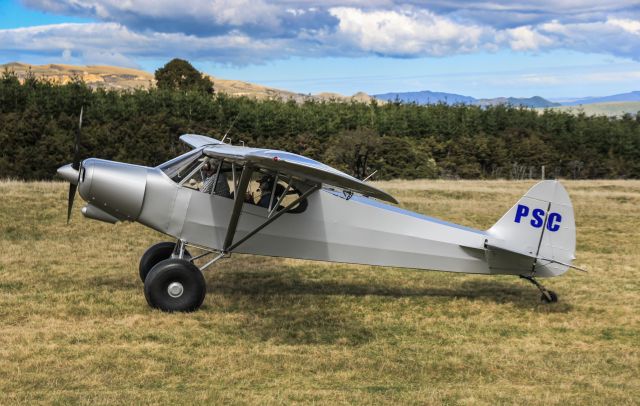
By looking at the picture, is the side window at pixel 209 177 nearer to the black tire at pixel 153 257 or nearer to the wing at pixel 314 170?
the wing at pixel 314 170

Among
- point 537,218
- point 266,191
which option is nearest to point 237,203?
point 266,191

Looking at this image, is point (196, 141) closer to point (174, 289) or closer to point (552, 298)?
point (174, 289)

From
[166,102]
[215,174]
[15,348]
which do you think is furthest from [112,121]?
[15,348]

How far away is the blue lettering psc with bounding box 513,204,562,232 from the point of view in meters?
11.1

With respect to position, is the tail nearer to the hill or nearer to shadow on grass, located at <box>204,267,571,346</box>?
shadow on grass, located at <box>204,267,571,346</box>

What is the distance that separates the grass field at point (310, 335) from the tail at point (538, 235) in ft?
2.80

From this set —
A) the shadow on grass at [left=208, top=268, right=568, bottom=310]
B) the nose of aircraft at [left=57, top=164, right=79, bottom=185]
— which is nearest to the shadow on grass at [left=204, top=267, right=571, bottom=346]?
the shadow on grass at [left=208, top=268, right=568, bottom=310]

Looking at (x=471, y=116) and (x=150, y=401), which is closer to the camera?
(x=150, y=401)

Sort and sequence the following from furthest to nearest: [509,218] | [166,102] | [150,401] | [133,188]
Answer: [166,102], [509,218], [133,188], [150,401]

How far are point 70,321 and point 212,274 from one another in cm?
415

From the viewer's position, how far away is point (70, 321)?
10.0 metres

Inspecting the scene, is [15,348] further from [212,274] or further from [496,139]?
[496,139]

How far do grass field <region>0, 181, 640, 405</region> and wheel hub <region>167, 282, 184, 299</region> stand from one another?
0.34 metres

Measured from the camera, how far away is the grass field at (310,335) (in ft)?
24.7
